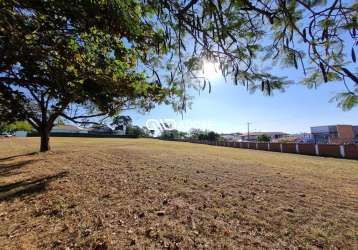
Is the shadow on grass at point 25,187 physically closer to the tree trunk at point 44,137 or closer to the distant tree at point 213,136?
the tree trunk at point 44,137

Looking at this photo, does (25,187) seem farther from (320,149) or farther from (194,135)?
(194,135)

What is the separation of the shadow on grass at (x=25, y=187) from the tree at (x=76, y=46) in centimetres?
266

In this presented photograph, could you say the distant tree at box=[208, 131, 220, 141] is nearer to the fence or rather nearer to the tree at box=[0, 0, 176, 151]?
the fence

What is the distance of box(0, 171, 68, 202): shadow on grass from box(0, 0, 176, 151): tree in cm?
266

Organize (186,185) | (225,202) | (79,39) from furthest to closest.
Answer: (186,185)
(79,39)
(225,202)

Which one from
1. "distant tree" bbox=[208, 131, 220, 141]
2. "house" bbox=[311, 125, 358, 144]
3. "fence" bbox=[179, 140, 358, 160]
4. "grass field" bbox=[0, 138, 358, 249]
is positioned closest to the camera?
"grass field" bbox=[0, 138, 358, 249]

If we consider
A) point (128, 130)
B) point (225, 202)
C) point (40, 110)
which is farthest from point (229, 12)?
point (128, 130)

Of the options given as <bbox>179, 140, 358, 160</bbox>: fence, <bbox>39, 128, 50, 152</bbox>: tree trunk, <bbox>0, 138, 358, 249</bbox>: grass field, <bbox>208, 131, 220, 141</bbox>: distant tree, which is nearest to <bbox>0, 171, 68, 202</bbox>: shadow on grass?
<bbox>0, 138, 358, 249</bbox>: grass field

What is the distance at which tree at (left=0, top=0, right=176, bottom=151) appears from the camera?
4.12 metres

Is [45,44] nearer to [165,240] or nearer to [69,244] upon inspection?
[69,244]

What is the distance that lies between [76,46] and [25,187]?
4.46m

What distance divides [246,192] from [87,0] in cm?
533

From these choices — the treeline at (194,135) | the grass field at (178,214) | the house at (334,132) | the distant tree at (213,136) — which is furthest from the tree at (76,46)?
the distant tree at (213,136)

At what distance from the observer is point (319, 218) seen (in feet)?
14.5
